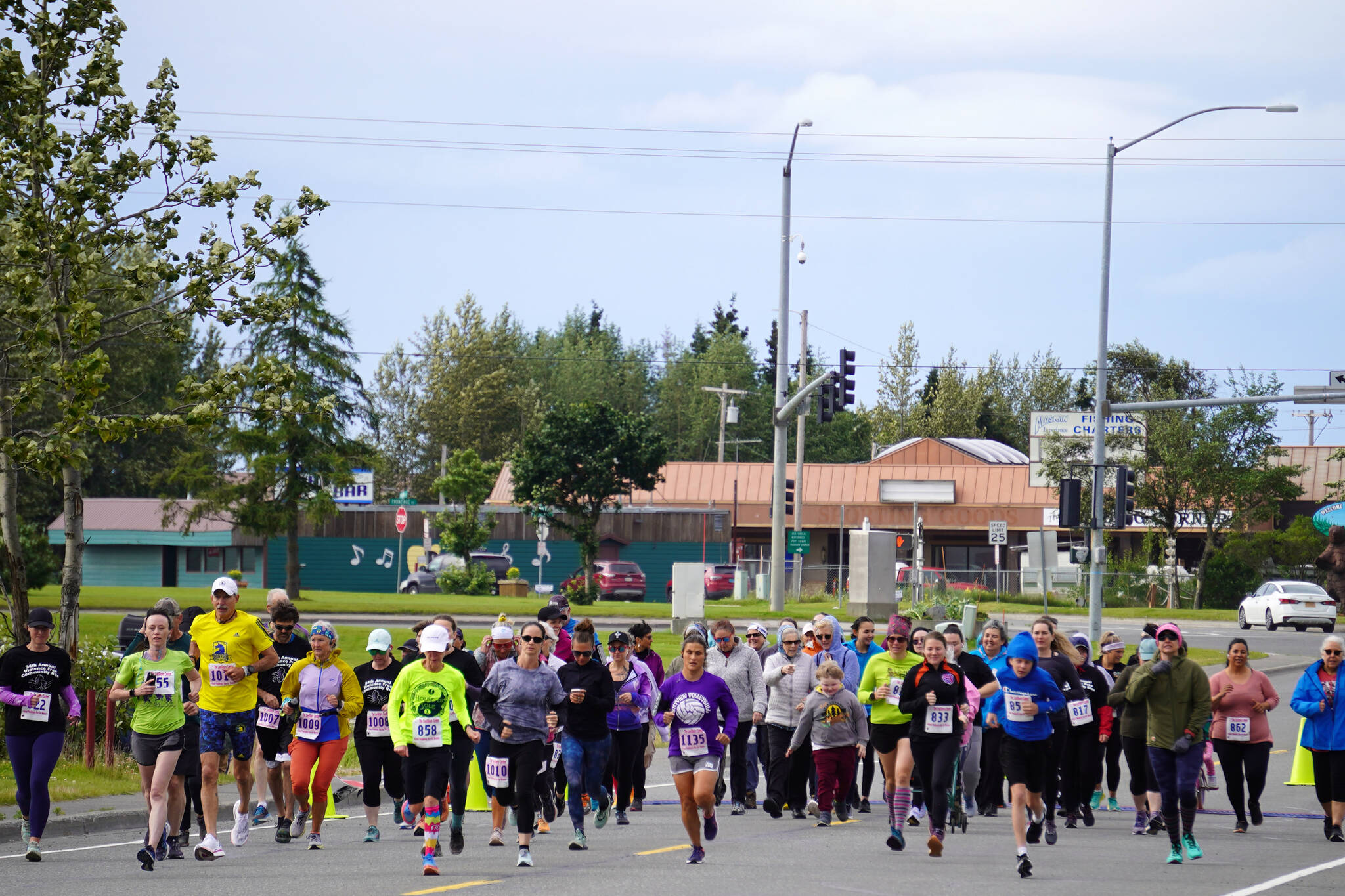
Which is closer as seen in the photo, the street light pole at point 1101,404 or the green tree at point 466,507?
the street light pole at point 1101,404

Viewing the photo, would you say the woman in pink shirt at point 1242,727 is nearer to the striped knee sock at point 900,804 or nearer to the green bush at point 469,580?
the striped knee sock at point 900,804

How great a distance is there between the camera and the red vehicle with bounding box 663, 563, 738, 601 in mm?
51906

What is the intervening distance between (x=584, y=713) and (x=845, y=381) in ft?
65.2

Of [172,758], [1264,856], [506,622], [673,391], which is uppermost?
[673,391]

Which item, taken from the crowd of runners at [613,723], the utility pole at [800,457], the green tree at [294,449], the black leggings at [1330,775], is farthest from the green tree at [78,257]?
the green tree at [294,449]

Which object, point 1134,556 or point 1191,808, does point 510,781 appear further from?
point 1134,556

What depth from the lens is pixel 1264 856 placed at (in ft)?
36.5

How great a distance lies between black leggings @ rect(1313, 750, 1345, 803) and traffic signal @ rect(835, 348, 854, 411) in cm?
1801

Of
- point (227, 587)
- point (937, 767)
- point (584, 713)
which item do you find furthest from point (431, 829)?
point (937, 767)

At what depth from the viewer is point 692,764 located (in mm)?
10883

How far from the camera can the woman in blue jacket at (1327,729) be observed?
12.2m

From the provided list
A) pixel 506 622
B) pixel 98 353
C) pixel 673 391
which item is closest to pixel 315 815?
pixel 506 622

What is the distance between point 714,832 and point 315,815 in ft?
10.1

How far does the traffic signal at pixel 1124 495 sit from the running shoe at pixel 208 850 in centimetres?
2069
